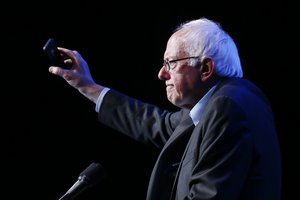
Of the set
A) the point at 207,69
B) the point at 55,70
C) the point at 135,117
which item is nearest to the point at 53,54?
the point at 55,70

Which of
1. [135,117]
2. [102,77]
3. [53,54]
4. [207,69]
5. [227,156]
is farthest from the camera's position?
[102,77]

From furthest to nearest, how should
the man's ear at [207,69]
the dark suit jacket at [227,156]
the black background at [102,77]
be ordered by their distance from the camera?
the black background at [102,77]
the man's ear at [207,69]
the dark suit jacket at [227,156]

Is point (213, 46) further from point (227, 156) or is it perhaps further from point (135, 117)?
point (135, 117)

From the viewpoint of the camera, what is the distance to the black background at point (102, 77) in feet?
8.82

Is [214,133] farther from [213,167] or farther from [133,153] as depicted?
[133,153]

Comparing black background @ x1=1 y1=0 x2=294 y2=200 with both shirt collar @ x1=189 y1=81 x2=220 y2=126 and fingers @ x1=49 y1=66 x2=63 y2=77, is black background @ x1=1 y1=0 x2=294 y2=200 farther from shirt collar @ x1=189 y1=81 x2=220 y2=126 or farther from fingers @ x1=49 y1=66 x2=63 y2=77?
shirt collar @ x1=189 y1=81 x2=220 y2=126

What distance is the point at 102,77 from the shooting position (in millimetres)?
2855

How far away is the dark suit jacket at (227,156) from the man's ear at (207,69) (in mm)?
71

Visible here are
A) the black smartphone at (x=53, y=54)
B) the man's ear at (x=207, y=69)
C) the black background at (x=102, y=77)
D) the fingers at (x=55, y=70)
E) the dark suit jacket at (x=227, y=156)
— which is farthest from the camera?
the black background at (x=102, y=77)

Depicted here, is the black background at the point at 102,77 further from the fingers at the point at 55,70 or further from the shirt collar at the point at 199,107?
the shirt collar at the point at 199,107

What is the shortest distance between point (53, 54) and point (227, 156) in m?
0.96

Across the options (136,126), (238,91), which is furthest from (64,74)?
(238,91)

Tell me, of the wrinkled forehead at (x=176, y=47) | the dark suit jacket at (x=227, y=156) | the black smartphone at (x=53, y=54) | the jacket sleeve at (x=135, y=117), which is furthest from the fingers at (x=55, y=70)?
the dark suit jacket at (x=227, y=156)

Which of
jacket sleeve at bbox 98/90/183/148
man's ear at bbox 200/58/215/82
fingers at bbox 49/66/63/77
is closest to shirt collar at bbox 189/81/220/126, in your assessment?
man's ear at bbox 200/58/215/82
